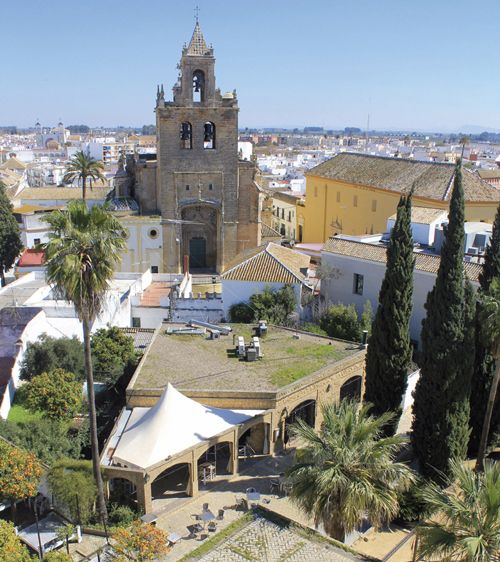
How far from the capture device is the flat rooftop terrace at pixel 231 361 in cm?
1995

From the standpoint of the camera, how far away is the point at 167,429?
1733 cm

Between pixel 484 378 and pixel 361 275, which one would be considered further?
pixel 361 275

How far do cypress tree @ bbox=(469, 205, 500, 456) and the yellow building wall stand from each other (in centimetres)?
1678

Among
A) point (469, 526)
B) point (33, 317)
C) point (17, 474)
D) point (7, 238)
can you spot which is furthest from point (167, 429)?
point (7, 238)

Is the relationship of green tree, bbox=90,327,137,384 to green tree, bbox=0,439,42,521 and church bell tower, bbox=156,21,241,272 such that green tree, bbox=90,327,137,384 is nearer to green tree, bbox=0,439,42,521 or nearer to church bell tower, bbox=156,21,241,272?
green tree, bbox=0,439,42,521

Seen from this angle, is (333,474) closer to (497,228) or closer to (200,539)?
(200,539)

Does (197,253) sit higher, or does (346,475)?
(197,253)

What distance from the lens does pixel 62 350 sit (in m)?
22.6

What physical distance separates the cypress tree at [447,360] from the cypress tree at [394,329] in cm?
131

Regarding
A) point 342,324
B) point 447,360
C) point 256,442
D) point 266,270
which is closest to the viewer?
point 447,360

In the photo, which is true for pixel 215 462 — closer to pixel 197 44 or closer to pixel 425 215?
pixel 425 215

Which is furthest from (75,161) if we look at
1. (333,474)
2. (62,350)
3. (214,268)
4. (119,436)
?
(333,474)

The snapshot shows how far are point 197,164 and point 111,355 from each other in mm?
19124

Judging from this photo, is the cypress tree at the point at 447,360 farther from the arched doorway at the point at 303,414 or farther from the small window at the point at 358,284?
the small window at the point at 358,284
